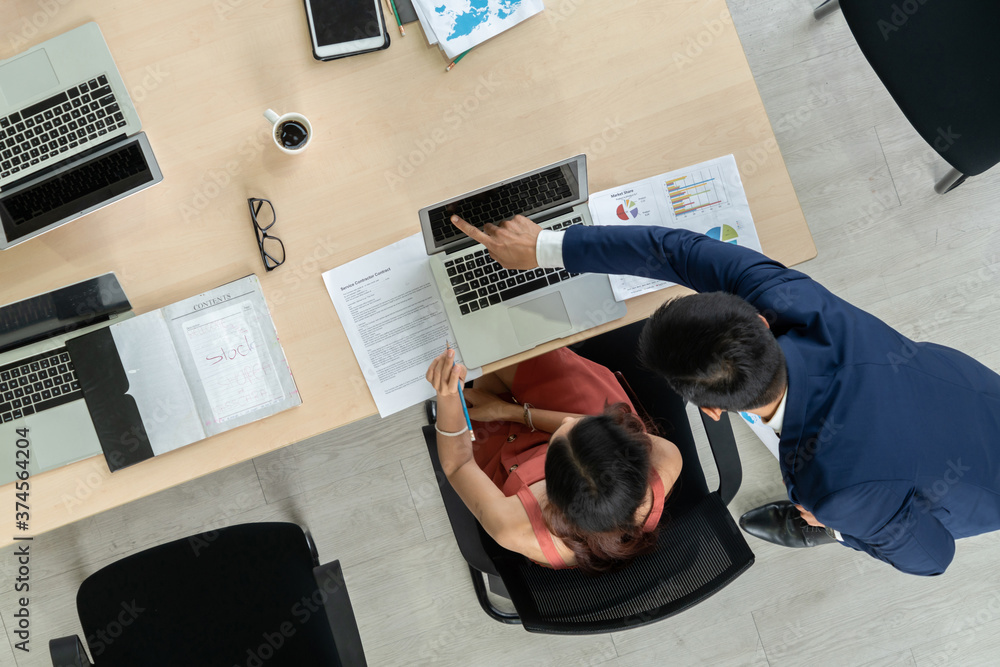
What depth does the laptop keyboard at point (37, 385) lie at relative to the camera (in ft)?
3.99

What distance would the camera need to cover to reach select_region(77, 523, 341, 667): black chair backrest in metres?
1.48

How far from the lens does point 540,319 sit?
129cm

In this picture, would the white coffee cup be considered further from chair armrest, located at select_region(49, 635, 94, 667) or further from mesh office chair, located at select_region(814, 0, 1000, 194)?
mesh office chair, located at select_region(814, 0, 1000, 194)

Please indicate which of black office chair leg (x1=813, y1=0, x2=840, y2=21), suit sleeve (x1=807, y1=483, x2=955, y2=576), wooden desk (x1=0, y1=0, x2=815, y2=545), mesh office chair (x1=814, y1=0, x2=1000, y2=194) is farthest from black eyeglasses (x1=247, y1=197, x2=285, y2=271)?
black office chair leg (x1=813, y1=0, x2=840, y2=21)

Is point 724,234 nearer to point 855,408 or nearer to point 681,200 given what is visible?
point 681,200

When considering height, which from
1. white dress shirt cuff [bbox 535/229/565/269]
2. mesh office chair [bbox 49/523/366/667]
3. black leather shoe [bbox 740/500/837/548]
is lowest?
black leather shoe [bbox 740/500/837/548]

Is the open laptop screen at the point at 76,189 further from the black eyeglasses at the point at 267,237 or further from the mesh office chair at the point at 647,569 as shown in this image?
the mesh office chair at the point at 647,569

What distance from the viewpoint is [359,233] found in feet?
4.24

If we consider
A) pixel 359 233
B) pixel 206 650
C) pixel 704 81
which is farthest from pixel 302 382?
pixel 704 81

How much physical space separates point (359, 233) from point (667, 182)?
0.67 meters

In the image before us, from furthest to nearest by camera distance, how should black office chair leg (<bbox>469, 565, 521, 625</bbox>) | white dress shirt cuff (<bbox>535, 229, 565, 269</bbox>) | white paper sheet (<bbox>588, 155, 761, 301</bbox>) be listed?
black office chair leg (<bbox>469, 565, 521, 625</bbox>)
white paper sheet (<bbox>588, 155, 761, 301</bbox>)
white dress shirt cuff (<bbox>535, 229, 565, 269</bbox>)

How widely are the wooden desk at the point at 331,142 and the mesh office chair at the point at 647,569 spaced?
0.41 m

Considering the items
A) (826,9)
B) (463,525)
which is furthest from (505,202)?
(826,9)

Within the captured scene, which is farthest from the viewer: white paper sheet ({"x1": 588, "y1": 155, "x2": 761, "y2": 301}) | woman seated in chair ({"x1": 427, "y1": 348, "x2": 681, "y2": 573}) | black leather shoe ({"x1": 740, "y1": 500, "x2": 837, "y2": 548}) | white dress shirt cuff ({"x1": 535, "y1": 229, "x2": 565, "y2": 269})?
black leather shoe ({"x1": 740, "y1": 500, "x2": 837, "y2": 548})
